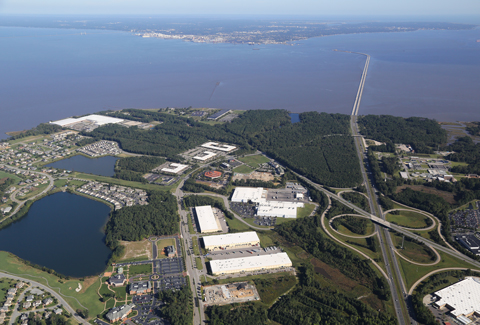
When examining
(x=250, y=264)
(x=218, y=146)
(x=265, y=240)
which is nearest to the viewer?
(x=250, y=264)

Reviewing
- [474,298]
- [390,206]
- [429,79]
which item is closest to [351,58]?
[429,79]

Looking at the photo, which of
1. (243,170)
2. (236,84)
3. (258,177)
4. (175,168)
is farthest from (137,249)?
(236,84)

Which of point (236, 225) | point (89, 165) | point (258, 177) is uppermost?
point (236, 225)

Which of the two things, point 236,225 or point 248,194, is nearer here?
point 236,225

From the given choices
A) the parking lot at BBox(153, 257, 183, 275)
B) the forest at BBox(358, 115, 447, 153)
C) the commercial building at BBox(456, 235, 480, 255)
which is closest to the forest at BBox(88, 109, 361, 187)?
the forest at BBox(358, 115, 447, 153)

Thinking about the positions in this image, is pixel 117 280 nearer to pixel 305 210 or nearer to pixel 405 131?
pixel 305 210

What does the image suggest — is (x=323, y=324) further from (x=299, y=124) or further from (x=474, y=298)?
(x=299, y=124)
